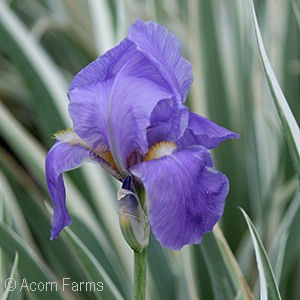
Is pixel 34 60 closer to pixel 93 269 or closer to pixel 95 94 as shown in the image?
pixel 93 269

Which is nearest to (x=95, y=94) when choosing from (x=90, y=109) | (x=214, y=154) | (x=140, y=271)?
(x=90, y=109)

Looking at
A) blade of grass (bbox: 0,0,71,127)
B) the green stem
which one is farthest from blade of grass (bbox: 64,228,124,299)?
blade of grass (bbox: 0,0,71,127)

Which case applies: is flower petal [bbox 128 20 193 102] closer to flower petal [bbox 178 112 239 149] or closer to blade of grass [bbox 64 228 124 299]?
flower petal [bbox 178 112 239 149]

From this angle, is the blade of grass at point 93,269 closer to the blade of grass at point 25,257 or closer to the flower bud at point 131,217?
the blade of grass at point 25,257

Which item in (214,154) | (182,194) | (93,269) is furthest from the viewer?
(214,154)

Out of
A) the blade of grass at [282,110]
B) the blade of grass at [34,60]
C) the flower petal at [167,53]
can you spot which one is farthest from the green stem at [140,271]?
the blade of grass at [34,60]
